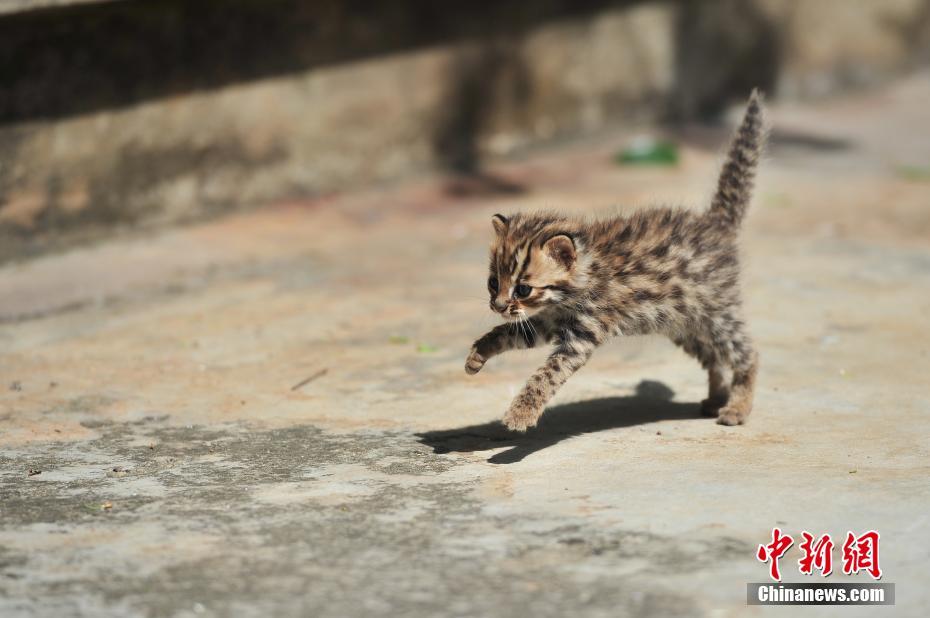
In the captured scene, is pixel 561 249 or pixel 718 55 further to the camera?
pixel 718 55

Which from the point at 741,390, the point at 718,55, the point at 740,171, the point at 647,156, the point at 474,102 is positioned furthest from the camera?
the point at 718,55

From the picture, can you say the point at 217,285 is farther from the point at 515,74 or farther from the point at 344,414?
the point at 515,74

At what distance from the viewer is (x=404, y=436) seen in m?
6.78

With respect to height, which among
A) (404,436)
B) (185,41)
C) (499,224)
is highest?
(185,41)

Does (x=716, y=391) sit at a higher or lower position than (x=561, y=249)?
lower

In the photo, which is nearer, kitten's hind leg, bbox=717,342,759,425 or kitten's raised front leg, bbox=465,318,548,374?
kitten's raised front leg, bbox=465,318,548,374

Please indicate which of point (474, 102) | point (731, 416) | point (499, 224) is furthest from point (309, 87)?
point (731, 416)

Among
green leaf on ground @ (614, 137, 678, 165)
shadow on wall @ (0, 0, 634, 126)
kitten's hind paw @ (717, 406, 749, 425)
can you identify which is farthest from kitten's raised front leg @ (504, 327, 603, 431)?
green leaf on ground @ (614, 137, 678, 165)

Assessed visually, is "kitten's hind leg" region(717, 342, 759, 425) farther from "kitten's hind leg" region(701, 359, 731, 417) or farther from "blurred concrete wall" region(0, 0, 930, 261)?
"blurred concrete wall" region(0, 0, 930, 261)

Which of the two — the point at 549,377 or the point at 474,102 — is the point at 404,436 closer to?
the point at 549,377

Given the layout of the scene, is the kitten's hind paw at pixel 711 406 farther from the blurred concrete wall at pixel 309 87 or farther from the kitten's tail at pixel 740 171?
the blurred concrete wall at pixel 309 87

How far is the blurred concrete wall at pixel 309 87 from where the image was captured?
1030 centimetres

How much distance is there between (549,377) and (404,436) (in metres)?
0.84

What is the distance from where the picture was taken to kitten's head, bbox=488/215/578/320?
645cm
